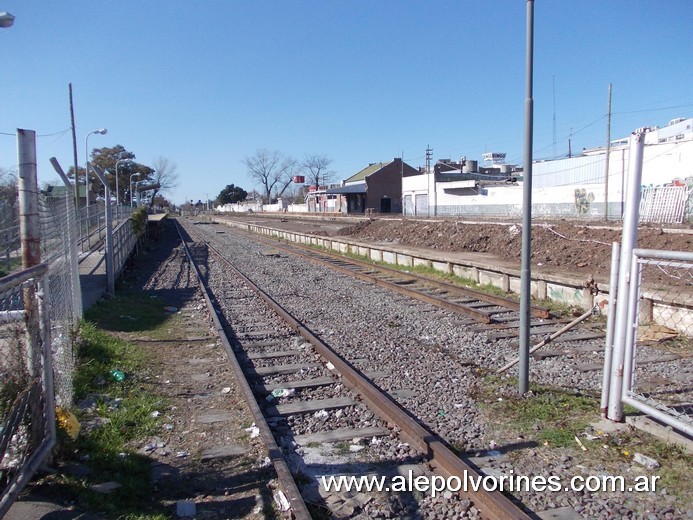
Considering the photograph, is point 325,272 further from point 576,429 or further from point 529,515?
point 529,515

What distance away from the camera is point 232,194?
159m

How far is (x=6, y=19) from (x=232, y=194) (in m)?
154

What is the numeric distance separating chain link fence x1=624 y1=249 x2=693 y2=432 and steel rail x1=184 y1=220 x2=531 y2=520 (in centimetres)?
160

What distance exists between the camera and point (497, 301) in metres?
11.0

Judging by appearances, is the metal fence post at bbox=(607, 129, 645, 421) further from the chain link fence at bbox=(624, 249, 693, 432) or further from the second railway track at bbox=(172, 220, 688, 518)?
the second railway track at bbox=(172, 220, 688, 518)

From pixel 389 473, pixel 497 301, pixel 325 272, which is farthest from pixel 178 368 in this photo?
pixel 325 272

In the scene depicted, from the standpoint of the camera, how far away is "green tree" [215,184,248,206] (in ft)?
520

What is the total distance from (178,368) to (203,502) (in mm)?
3662

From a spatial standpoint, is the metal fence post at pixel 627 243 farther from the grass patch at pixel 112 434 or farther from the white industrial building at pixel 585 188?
the white industrial building at pixel 585 188

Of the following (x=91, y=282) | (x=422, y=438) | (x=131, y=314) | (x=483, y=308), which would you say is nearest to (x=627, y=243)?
(x=422, y=438)

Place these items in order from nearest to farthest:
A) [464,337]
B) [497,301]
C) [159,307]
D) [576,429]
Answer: [576,429], [464,337], [497,301], [159,307]

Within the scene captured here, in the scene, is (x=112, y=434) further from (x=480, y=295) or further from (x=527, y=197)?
(x=480, y=295)

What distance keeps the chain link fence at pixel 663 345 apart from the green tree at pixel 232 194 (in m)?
153

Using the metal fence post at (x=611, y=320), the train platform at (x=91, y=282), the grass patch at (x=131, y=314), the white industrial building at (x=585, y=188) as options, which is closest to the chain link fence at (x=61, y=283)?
the grass patch at (x=131, y=314)
